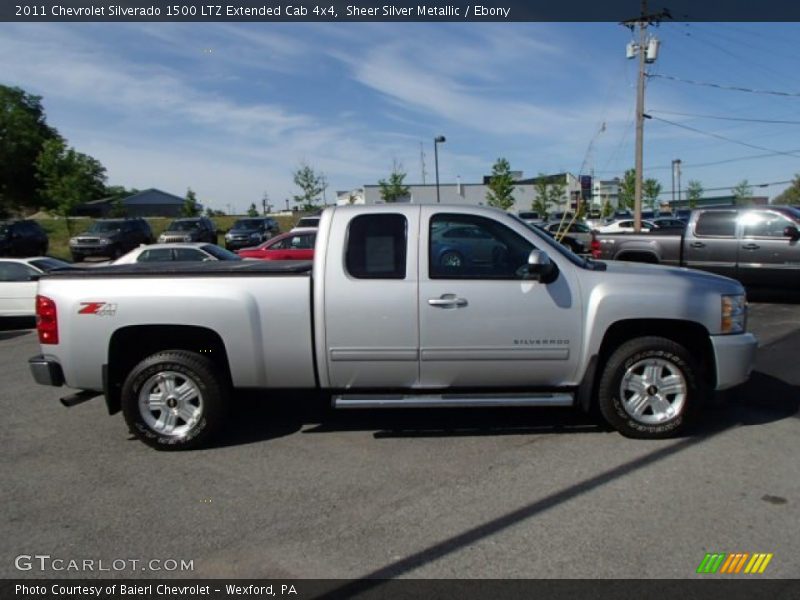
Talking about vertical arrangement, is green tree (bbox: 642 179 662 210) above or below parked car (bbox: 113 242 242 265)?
above

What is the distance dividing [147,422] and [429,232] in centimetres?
261

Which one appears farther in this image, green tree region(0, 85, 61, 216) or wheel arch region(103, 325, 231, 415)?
green tree region(0, 85, 61, 216)

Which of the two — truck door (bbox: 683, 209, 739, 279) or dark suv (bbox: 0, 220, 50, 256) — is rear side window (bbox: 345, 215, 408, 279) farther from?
dark suv (bbox: 0, 220, 50, 256)

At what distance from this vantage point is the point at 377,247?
442 cm

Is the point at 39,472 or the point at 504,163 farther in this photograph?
the point at 504,163

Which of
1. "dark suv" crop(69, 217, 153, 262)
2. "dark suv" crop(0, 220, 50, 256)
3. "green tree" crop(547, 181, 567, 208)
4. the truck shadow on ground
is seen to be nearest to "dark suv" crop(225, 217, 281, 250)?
"dark suv" crop(69, 217, 153, 262)

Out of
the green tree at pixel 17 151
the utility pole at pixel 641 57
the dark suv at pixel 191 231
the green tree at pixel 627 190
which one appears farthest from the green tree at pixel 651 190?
the green tree at pixel 17 151

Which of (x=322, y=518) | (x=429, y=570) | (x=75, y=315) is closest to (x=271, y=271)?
(x=75, y=315)

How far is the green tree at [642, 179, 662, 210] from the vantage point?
63.7m

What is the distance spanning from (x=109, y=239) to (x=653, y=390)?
81.1 feet

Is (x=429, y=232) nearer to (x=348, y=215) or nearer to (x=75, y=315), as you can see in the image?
(x=348, y=215)

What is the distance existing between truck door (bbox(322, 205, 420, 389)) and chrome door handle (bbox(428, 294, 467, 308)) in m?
0.15

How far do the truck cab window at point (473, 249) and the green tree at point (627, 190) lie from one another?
5693cm

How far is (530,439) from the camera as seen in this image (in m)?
4.54
